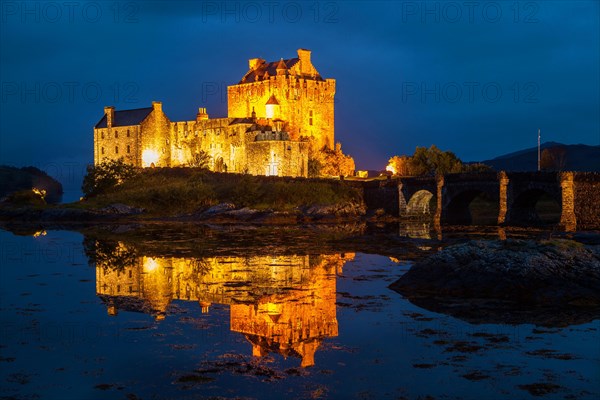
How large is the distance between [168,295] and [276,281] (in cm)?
414

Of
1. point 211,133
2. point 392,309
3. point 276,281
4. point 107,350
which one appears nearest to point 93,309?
point 107,350

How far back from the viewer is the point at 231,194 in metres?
62.3

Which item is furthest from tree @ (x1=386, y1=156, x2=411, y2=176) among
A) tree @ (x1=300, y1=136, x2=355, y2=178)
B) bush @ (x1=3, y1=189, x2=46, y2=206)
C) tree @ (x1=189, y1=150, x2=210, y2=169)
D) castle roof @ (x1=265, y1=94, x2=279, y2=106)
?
bush @ (x1=3, y1=189, x2=46, y2=206)

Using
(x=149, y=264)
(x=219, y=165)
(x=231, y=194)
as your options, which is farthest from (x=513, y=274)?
(x=219, y=165)

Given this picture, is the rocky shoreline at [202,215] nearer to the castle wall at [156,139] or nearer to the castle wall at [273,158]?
the castle wall at [273,158]

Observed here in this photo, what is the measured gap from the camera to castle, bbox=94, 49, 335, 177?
7088 centimetres

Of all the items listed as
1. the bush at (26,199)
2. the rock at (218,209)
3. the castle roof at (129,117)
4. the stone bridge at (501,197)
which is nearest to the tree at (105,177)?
the bush at (26,199)

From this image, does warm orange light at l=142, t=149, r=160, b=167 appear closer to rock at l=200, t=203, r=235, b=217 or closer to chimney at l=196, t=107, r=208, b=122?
chimney at l=196, t=107, r=208, b=122

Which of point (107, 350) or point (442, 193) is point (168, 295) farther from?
point (442, 193)


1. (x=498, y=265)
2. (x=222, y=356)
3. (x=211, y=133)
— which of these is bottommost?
(x=222, y=356)

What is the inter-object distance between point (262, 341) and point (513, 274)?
28.6 feet

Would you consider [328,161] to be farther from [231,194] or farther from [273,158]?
[231,194]

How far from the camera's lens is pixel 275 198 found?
203 ft

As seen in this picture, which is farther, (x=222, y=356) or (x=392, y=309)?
(x=392, y=309)
